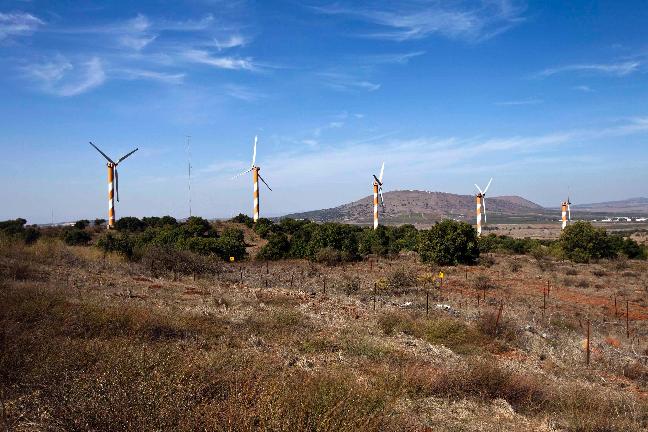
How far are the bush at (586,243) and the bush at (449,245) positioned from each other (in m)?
8.49

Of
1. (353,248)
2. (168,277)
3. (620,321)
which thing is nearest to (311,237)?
(353,248)

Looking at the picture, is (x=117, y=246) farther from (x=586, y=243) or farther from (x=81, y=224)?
(x=586, y=243)

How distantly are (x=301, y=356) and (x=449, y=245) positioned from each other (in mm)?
23552

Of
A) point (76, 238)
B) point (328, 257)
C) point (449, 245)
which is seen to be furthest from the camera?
point (76, 238)

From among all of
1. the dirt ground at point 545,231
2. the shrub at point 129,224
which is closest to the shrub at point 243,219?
the shrub at point 129,224

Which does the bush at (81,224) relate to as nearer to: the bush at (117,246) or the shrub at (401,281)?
the bush at (117,246)

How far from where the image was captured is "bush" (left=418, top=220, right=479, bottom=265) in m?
31.2

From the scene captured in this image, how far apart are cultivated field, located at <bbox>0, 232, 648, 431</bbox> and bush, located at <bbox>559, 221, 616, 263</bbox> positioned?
1537 centimetres

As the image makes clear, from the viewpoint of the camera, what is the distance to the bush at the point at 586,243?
34.6 metres

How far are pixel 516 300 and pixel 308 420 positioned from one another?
52.9 feet

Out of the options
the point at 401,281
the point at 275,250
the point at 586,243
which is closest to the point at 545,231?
the point at 586,243

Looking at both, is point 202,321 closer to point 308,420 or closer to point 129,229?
point 308,420

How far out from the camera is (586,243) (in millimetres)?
34656

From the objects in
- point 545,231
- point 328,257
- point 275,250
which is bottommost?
point 545,231
